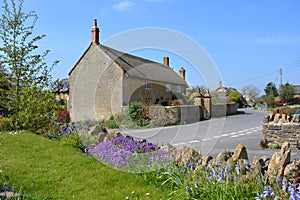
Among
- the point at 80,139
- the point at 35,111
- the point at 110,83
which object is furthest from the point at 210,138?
the point at 110,83

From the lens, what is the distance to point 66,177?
4.95 m

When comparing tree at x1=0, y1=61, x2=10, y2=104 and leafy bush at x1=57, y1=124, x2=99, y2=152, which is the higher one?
tree at x1=0, y1=61, x2=10, y2=104

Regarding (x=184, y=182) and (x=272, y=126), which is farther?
(x=272, y=126)

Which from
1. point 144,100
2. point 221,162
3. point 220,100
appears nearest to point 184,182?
point 221,162

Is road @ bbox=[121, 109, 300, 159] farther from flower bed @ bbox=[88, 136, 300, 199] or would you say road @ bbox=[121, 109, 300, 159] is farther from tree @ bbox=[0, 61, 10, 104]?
tree @ bbox=[0, 61, 10, 104]

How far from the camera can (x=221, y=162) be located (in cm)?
402

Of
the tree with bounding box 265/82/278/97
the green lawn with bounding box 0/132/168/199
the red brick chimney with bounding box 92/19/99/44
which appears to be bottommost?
the green lawn with bounding box 0/132/168/199

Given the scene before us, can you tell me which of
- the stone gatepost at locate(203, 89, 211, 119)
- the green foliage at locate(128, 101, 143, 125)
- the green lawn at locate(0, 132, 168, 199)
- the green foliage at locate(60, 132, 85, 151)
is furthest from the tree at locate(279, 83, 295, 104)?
the green lawn at locate(0, 132, 168, 199)

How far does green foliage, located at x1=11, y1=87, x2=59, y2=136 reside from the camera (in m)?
10.8

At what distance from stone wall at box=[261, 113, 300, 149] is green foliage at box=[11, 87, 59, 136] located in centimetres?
776

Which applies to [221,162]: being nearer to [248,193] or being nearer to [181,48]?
[248,193]

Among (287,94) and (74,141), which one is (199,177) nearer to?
(74,141)

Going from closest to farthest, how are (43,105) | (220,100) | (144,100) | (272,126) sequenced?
(272,126) < (43,105) < (144,100) < (220,100)

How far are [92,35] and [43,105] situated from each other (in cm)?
1304
